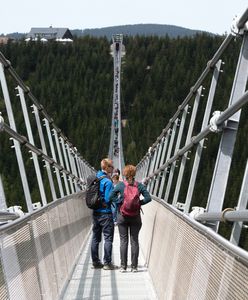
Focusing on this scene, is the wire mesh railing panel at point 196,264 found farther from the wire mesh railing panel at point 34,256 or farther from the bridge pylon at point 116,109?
the bridge pylon at point 116,109

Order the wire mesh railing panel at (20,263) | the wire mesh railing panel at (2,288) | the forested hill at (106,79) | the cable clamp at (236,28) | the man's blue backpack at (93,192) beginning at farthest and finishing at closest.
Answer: the forested hill at (106,79)
the man's blue backpack at (93,192)
the cable clamp at (236,28)
the wire mesh railing panel at (20,263)
the wire mesh railing panel at (2,288)

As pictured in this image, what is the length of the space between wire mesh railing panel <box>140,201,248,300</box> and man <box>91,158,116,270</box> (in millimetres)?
2167

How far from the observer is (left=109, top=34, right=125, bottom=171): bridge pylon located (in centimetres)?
9909

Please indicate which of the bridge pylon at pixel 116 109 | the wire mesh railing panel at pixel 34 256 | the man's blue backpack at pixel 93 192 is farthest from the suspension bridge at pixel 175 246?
the bridge pylon at pixel 116 109

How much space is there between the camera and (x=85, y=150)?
11662cm

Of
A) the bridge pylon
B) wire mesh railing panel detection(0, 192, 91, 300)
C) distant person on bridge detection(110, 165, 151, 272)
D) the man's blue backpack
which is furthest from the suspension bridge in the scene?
the bridge pylon

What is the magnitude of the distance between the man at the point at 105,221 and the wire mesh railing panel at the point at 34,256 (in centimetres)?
157

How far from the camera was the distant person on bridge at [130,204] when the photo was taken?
30.2 feet

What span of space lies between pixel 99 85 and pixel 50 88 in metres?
10.0

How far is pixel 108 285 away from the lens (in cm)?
834

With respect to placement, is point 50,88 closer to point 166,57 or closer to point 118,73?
point 118,73

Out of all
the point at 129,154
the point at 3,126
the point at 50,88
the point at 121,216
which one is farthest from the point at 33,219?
the point at 50,88

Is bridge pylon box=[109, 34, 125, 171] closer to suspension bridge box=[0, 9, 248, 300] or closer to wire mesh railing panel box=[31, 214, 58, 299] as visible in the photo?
suspension bridge box=[0, 9, 248, 300]

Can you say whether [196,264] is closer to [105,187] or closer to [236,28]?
[236,28]
